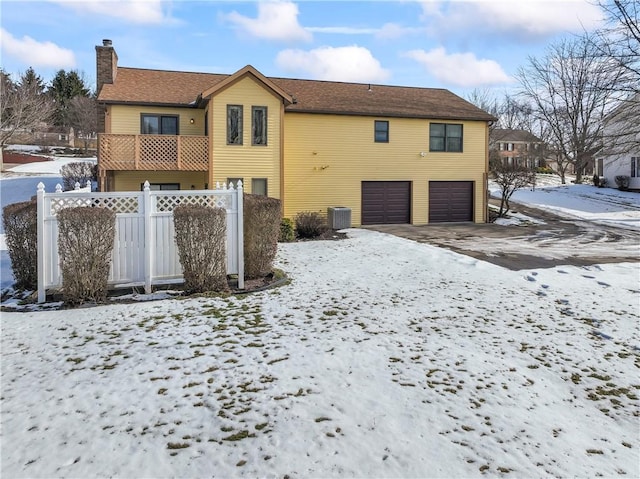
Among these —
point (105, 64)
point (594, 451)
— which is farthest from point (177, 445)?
point (105, 64)

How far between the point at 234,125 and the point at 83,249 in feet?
36.2

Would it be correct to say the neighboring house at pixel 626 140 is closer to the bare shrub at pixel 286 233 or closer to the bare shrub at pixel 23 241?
the bare shrub at pixel 286 233

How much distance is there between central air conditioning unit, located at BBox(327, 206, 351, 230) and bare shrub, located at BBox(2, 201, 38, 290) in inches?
471

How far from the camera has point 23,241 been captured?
8000 millimetres

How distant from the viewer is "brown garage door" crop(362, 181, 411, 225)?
2045cm

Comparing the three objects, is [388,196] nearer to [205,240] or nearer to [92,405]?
[205,240]

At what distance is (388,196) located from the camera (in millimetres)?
20734

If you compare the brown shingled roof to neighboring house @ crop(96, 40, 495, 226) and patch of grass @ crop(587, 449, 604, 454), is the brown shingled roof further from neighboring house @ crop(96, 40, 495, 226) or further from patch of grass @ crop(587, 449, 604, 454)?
patch of grass @ crop(587, 449, 604, 454)

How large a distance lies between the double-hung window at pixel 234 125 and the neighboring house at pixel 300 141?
0.04 meters

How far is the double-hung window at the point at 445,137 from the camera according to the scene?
21.1 meters

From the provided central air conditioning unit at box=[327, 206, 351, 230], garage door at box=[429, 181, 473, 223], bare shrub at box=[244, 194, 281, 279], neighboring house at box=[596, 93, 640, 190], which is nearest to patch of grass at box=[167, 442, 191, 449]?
bare shrub at box=[244, 194, 281, 279]

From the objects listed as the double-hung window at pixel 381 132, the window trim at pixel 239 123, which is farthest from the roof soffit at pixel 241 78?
the double-hung window at pixel 381 132

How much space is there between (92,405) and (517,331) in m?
5.24

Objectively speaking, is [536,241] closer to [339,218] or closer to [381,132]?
[339,218]
